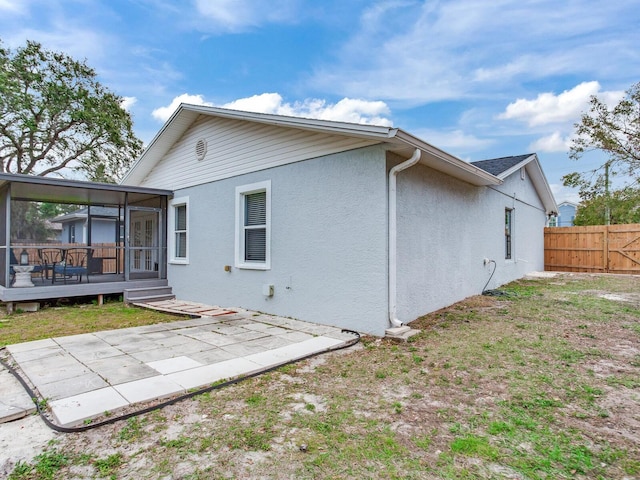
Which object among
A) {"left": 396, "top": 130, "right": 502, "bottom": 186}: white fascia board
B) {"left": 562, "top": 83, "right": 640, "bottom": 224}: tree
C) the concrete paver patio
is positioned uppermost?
{"left": 562, "top": 83, "right": 640, "bottom": 224}: tree

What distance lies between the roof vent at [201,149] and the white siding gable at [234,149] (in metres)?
0.10

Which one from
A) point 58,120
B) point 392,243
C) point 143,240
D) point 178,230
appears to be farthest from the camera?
point 58,120

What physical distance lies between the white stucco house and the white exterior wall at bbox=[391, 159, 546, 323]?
3 cm

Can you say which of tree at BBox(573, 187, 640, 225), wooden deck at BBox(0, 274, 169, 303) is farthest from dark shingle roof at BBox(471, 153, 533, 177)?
wooden deck at BBox(0, 274, 169, 303)

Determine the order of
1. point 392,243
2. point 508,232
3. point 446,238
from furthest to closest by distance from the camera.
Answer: point 508,232 → point 446,238 → point 392,243

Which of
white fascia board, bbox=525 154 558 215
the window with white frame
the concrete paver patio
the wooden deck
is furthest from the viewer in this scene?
white fascia board, bbox=525 154 558 215

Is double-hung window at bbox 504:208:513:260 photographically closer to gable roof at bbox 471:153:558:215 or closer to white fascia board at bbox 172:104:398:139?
gable roof at bbox 471:153:558:215

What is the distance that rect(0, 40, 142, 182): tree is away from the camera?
1590 cm

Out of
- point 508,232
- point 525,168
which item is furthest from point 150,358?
point 525,168

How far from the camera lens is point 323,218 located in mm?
5758

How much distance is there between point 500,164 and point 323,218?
7.18 meters

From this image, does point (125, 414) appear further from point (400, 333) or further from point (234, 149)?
point (234, 149)

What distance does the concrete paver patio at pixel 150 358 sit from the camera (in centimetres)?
301

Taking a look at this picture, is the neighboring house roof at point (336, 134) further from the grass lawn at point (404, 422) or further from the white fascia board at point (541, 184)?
the grass lawn at point (404, 422)
